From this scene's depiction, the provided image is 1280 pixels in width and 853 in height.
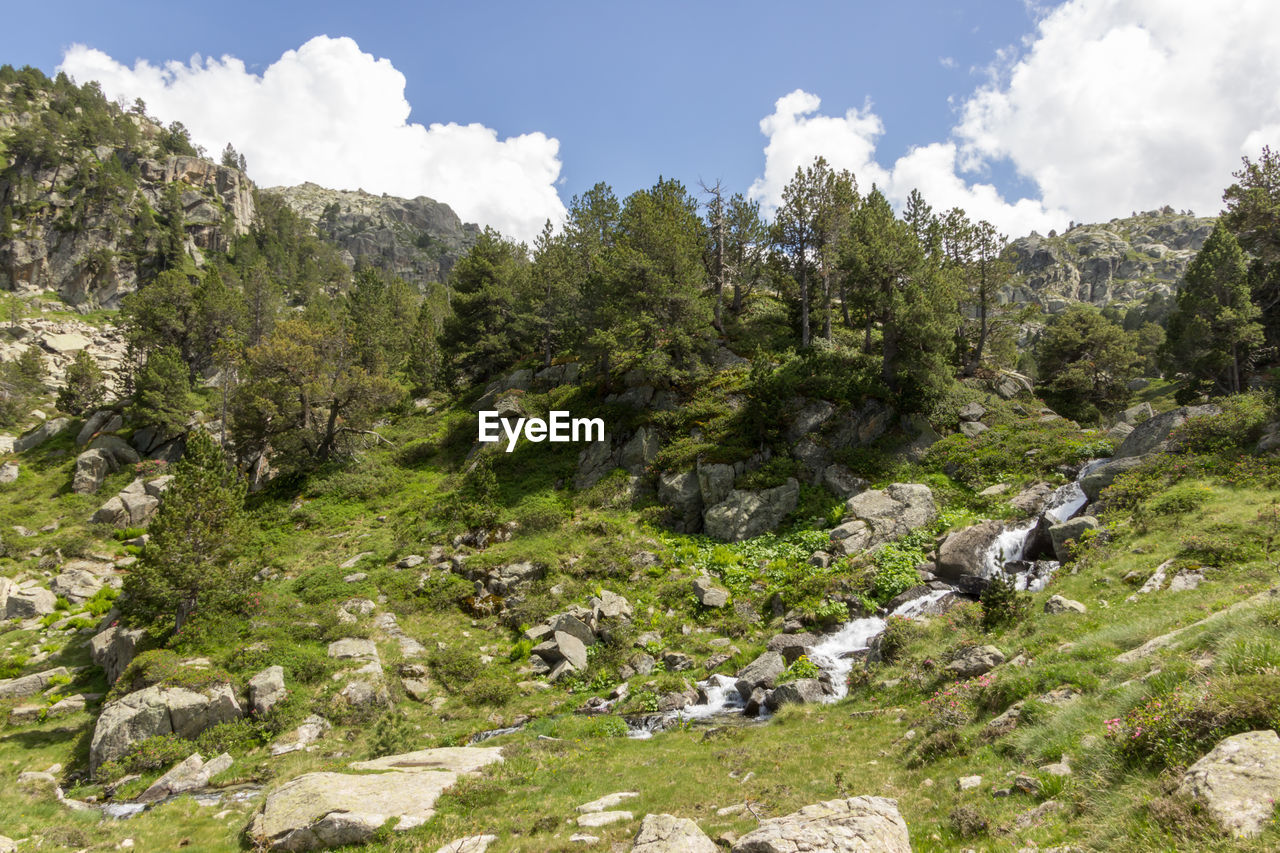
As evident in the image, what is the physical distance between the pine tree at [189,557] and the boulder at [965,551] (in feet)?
Answer: 109

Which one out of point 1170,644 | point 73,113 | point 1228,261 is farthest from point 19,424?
point 73,113

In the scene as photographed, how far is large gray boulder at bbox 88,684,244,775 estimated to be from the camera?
1842 cm

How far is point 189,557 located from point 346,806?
17075 mm

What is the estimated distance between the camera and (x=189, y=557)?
2283 cm

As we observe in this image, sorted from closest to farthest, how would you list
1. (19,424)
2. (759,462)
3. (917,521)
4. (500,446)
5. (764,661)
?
1. (764,661)
2. (917,521)
3. (759,462)
4. (500,446)
5. (19,424)

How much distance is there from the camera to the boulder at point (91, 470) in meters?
46.7

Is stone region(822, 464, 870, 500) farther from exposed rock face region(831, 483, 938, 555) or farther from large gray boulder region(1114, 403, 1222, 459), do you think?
large gray boulder region(1114, 403, 1222, 459)

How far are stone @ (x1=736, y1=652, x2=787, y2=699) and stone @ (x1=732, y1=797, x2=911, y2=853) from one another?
1284 cm

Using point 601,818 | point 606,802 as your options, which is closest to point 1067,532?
point 606,802

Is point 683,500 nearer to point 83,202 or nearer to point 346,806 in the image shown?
point 346,806

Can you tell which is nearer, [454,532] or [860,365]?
[454,532]

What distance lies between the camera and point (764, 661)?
22047 mm

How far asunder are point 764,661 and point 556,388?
32582mm

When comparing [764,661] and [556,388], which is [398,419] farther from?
[764,661]
